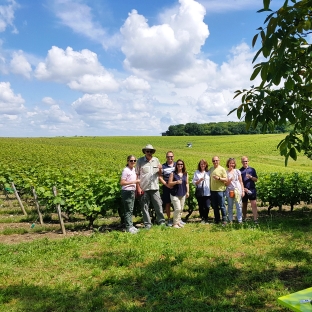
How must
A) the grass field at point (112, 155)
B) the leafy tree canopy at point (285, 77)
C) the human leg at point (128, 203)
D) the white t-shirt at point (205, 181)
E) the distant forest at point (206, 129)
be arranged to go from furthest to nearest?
the distant forest at point (206, 129) → the grass field at point (112, 155) → the white t-shirt at point (205, 181) → the human leg at point (128, 203) → the leafy tree canopy at point (285, 77)

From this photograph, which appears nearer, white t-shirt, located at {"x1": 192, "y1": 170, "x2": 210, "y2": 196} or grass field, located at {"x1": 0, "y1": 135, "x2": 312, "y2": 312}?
grass field, located at {"x1": 0, "y1": 135, "x2": 312, "y2": 312}

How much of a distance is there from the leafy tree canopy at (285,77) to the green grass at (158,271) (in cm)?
237

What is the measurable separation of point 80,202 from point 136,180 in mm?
2011

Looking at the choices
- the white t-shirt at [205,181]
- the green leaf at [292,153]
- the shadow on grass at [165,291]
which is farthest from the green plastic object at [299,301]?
the white t-shirt at [205,181]

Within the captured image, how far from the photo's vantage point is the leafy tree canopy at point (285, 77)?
2.58m

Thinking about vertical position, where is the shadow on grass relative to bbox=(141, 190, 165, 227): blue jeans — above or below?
below

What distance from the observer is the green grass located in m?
4.40

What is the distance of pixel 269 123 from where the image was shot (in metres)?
3.46

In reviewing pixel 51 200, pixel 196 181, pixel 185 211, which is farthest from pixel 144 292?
pixel 185 211

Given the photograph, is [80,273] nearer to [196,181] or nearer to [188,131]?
[196,181]

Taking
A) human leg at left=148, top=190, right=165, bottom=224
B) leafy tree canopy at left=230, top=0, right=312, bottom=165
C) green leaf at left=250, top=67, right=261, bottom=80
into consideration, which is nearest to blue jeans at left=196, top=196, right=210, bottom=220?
human leg at left=148, top=190, right=165, bottom=224

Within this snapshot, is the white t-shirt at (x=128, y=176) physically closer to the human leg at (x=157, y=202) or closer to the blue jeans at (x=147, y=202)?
the blue jeans at (x=147, y=202)

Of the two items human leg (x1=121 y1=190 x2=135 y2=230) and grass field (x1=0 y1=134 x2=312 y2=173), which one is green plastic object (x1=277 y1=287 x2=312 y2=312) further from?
human leg (x1=121 y1=190 x2=135 y2=230)

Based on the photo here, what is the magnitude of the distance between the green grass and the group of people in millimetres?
929
